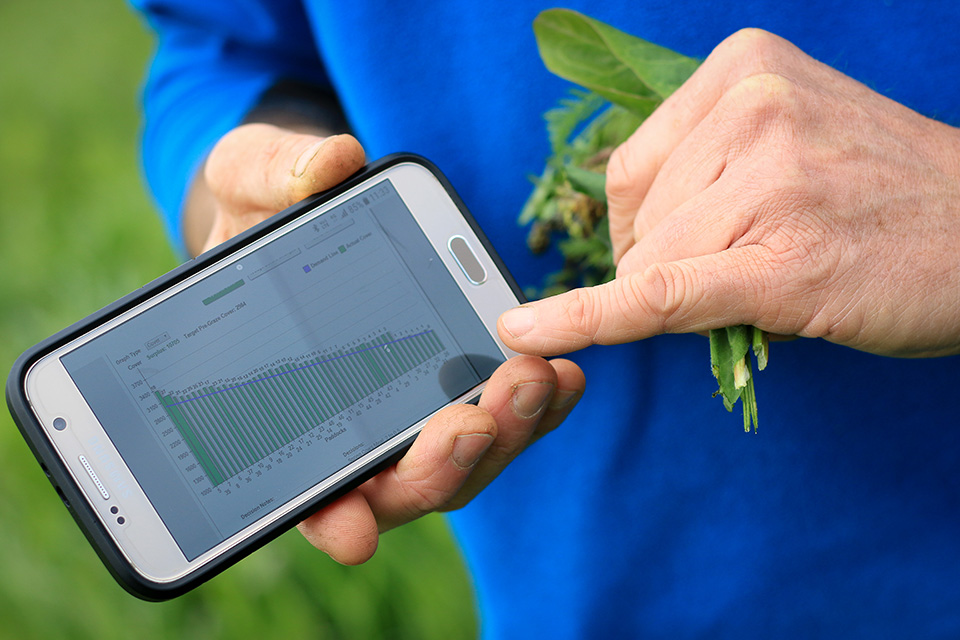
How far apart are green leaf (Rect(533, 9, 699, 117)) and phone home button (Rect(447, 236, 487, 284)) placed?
298 mm

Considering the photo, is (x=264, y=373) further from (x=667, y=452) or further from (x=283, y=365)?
(x=667, y=452)

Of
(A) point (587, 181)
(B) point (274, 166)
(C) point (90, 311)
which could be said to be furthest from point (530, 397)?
(C) point (90, 311)

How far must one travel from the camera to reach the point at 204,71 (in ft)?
4.39

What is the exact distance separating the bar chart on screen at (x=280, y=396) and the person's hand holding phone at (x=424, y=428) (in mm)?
122

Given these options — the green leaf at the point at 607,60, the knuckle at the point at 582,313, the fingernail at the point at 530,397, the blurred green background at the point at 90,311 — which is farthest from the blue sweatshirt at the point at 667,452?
the blurred green background at the point at 90,311

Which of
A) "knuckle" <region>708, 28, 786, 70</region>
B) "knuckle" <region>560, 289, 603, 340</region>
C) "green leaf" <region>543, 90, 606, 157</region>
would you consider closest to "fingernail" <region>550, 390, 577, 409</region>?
"knuckle" <region>560, 289, 603, 340</region>

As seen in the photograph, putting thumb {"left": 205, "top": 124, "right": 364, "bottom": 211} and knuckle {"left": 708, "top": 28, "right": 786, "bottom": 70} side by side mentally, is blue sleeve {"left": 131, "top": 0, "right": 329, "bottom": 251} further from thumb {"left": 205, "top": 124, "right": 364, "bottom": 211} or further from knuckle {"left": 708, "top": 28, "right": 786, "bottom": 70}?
knuckle {"left": 708, "top": 28, "right": 786, "bottom": 70}

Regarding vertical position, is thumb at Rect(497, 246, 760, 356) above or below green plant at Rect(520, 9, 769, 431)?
below

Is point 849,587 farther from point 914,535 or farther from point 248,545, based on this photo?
point 248,545

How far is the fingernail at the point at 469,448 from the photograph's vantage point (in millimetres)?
851

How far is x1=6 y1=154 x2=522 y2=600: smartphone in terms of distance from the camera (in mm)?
859

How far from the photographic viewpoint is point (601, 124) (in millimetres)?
1029

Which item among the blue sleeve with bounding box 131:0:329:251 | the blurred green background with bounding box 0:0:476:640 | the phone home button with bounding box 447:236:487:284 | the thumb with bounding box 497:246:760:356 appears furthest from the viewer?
the blurred green background with bounding box 0:0:476:640

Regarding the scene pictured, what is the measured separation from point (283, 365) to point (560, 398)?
1.37ft
